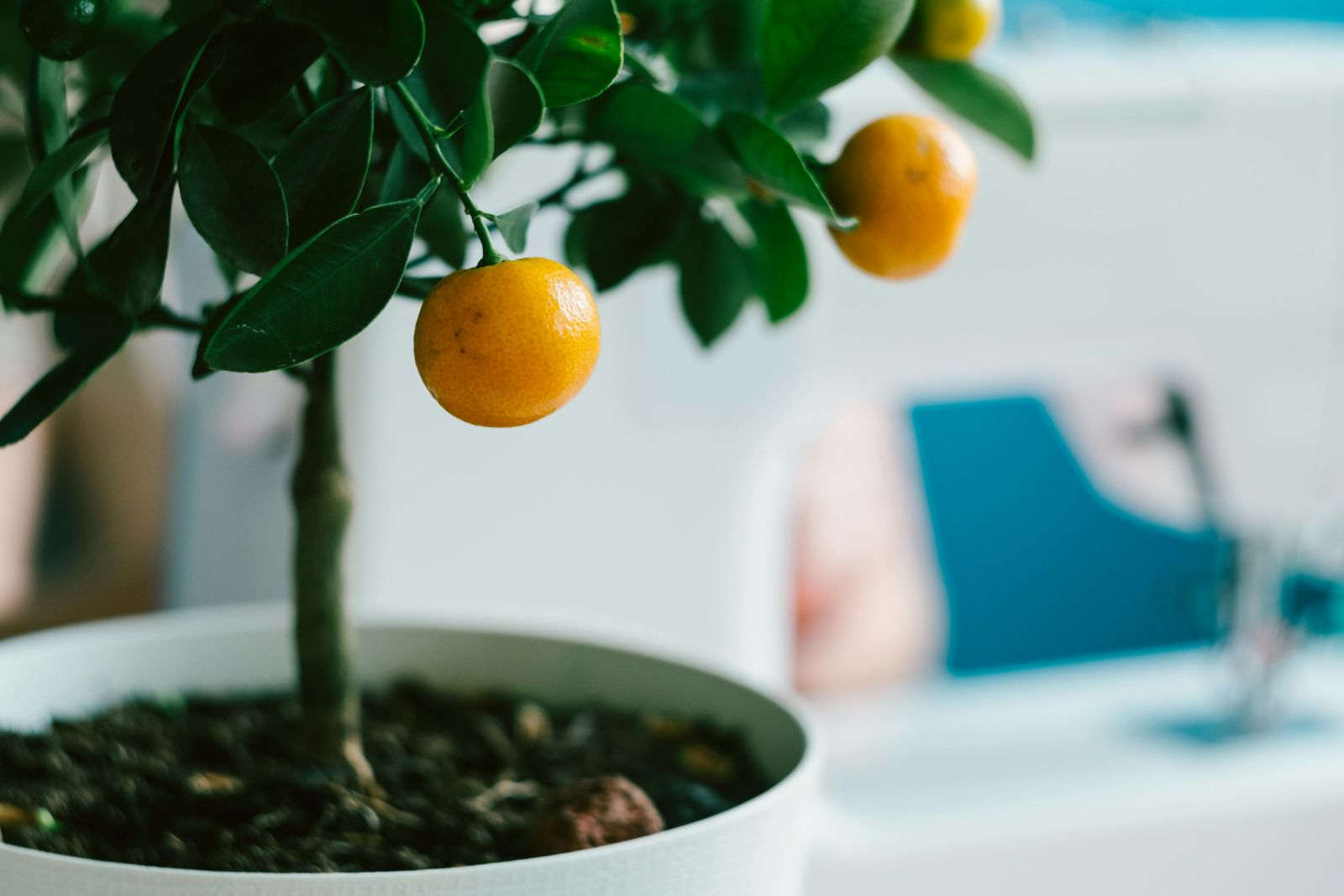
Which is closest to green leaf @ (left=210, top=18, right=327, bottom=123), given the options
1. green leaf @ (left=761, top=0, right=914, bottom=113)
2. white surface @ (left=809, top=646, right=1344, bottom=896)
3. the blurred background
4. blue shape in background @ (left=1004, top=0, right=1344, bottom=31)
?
green leaf @ (left=761, top=0, right=914, bottom=113)

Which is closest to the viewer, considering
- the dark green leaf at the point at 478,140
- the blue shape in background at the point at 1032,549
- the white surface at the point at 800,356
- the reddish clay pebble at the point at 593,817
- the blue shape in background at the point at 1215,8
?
the dark green leaf at the point at 478,140

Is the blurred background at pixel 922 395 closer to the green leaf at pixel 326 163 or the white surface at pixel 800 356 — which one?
the white surface at pixel 800 356

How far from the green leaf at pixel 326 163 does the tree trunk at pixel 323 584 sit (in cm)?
12

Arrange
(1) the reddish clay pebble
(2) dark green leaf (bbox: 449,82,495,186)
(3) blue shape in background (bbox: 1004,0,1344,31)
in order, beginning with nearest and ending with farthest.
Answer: (2) dark green leaf (bbox: 449,82,495,186) → (1) the reddish clay pebble → (3) blue shape in background (bbox: 1004,0,1344,31)

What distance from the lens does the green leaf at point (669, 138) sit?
0.32 metres

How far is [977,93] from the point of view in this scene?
14.2 inches

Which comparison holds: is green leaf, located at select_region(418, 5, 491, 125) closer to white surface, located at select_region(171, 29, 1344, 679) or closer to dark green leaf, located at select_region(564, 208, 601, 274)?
dark green leaf, located at select_region(564, 208, 601, 274)

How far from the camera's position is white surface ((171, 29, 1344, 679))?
67 centimetres

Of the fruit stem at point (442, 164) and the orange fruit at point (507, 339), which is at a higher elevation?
the fruit stem at point (442, 164)

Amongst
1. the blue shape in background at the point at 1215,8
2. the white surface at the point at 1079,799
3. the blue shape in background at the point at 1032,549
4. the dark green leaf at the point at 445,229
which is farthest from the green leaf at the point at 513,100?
the blue shape in background at the point at 1032,549

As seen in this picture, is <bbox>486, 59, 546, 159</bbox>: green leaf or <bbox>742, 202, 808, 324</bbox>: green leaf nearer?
<bbox>486, 59, 546, 159</bbox>: green leaf

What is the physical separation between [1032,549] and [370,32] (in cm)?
208

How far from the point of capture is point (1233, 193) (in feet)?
2.37

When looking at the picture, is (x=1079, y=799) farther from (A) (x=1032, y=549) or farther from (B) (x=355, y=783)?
(A) (x=1032, y=549)
